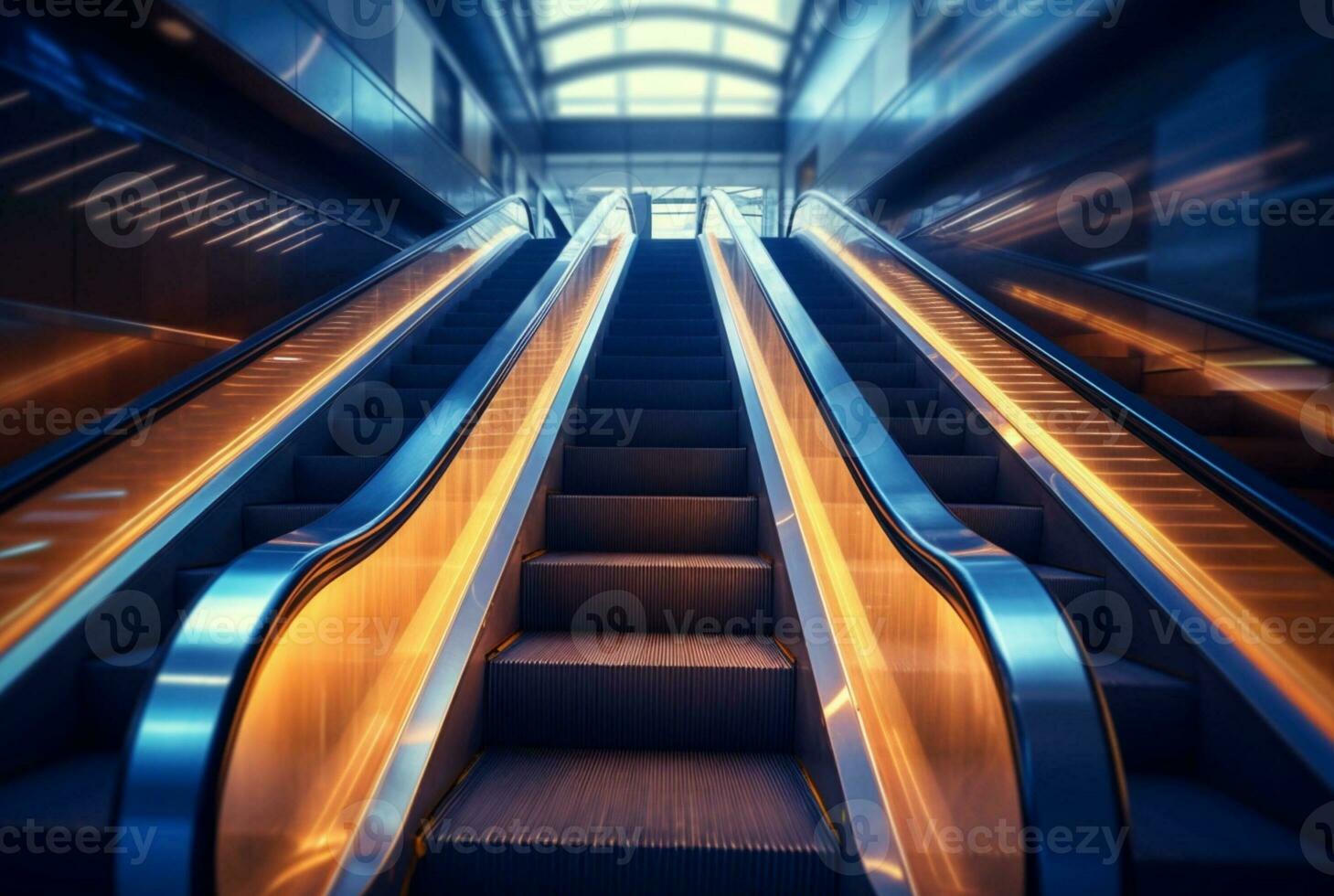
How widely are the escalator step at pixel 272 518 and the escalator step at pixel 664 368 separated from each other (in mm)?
2392

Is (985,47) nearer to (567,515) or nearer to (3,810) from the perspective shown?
(567,515)

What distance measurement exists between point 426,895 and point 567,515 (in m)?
1.70

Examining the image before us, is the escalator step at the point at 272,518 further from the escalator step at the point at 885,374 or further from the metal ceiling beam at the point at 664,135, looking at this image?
the metal ceiling beam at the point at 664,135

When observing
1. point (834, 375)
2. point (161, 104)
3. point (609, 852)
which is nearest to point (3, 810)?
point (609, 852)

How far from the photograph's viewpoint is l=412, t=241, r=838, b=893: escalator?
1798 mm

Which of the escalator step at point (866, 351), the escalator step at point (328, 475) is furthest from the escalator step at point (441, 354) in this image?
the escalator step at point (866, 351)

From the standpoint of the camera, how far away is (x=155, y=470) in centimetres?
271

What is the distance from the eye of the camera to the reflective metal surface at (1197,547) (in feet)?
6.27

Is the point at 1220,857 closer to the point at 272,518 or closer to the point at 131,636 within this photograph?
A: the point at 131,636

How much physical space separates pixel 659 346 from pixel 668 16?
11.3 meters

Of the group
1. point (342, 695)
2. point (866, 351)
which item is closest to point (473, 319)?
point (866, 351)

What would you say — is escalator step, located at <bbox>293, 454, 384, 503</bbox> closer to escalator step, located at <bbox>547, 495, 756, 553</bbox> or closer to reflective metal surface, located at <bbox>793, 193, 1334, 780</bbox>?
escalator step, located at <bbox>547, 495, 756, 553</bbox>

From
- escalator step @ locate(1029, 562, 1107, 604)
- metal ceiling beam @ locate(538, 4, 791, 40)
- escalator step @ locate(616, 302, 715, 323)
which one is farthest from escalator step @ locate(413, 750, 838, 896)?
metal ceiling beam @ locate(538, 4, 791, 40)

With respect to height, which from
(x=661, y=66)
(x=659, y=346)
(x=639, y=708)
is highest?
(x=661, y=66)
